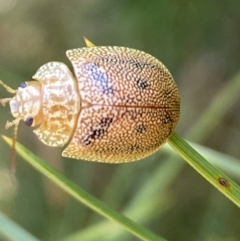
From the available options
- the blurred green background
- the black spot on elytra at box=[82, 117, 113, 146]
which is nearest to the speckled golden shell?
the black spot on elytra at box=[82, 117, 113, 146]

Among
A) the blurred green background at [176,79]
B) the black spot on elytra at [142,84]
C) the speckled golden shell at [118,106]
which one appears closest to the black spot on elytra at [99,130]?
the speckled golden shell at [118,106]

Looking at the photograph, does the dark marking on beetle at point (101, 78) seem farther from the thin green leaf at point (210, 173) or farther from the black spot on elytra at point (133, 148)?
the thin green leaf at point (210, 173)

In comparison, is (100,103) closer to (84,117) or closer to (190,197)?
(84,117)

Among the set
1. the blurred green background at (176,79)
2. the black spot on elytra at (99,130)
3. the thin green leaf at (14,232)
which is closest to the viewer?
the black spot on elytra at (99,130)

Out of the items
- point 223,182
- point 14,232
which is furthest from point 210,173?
point 14,232

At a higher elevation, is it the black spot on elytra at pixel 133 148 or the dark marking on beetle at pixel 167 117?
the dark marking on beetle at pixel 167 117

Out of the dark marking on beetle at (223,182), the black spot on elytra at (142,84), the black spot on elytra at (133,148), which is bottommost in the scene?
the black spot on elytra at (133,148)
